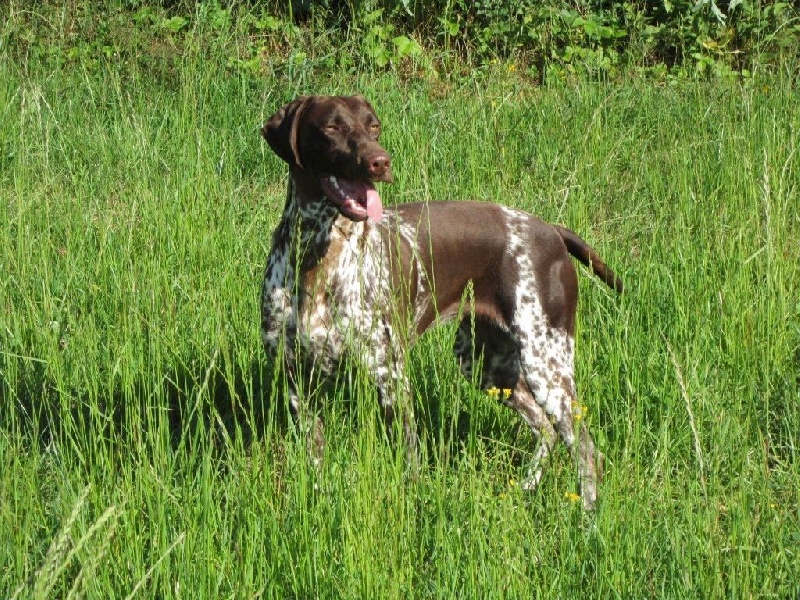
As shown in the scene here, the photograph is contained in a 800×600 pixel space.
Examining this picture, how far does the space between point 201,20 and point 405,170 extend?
2.13m

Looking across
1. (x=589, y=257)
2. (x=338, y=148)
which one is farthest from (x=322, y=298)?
(x=589, y=257)

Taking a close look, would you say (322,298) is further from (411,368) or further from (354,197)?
(411,368)

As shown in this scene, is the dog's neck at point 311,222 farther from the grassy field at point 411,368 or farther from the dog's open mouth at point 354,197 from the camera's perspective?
the grassy field at point 411,368

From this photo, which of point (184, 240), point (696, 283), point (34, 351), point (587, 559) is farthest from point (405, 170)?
point (587, 559)

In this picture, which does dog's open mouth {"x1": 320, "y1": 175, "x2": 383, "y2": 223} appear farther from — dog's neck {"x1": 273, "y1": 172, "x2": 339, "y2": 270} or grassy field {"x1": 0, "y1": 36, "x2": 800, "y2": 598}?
grassy field {"x1": 0, "y1": 36, "x2": 800, "y2": 598}

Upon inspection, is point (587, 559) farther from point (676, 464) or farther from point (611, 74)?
point (611, 74)

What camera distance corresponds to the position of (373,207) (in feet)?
13.0

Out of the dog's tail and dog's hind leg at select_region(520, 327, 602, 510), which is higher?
the dog's tail

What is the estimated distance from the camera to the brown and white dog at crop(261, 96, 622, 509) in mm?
3988

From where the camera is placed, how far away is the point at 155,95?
723 centimetres

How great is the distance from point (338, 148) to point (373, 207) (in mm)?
250

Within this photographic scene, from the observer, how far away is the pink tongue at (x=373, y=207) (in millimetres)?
3941

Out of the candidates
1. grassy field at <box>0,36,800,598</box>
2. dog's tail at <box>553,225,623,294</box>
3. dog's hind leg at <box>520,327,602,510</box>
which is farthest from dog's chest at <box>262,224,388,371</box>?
dog's tail at <box>553,225,623,294</box>

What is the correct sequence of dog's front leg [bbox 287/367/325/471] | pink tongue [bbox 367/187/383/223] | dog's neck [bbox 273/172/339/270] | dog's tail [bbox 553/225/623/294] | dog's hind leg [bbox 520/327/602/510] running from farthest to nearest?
dog's tail [bbox 553/225/623/294] < dog's hind leg [bbox 520/327/602/510] < dog's neck [bbox 273/172/339/270] < pink tongue [bbox 367/187/383/223] < dog's front leg [bbox 287/367/325/471]
